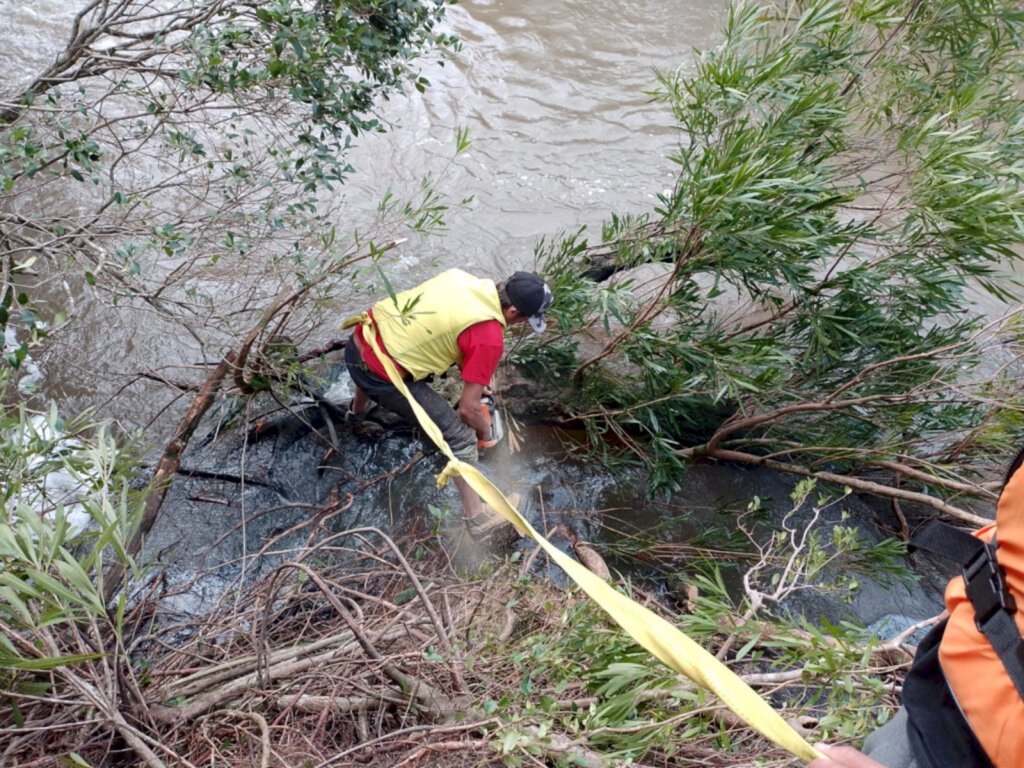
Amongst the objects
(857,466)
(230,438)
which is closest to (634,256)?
(857,466)

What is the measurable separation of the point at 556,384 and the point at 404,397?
1.42 meters

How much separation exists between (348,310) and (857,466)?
3.96m

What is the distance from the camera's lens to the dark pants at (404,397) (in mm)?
3814

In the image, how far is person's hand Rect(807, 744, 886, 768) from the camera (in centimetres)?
141

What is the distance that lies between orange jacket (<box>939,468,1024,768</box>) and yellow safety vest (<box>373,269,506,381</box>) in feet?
8.02

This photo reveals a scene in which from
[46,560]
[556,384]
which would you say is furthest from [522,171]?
[46,560]

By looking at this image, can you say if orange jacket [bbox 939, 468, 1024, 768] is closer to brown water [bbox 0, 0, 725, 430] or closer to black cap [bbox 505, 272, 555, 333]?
black cap [bbox 505, 272, 555, 333]

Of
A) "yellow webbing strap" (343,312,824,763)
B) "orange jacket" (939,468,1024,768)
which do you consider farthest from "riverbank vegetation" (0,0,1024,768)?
"orange jacket" (939,468,1024,768)

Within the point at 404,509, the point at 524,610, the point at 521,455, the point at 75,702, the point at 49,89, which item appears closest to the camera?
the point at 75,702

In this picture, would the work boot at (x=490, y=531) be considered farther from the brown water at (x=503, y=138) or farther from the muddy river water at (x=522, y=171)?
the brown water at (x=503, y=138)

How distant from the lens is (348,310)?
532cm

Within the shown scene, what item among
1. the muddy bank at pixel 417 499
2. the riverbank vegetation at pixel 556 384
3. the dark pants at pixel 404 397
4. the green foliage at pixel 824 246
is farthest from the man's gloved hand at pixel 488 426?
the green foliage at pixel 824 246

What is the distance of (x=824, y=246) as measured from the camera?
360cm

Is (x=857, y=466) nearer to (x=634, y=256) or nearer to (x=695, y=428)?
(x=695, y=428)
